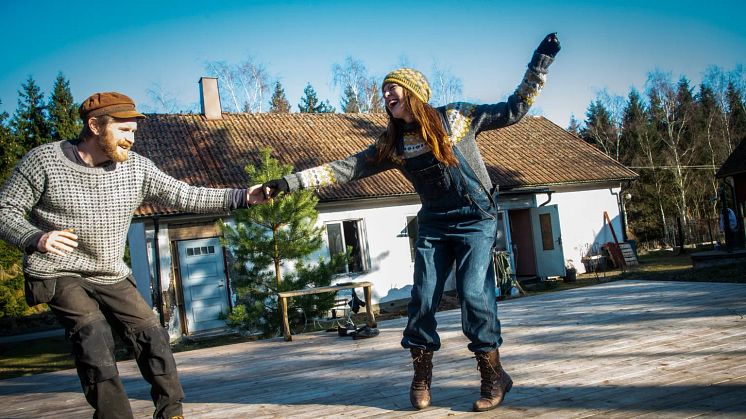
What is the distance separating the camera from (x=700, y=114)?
31281mm

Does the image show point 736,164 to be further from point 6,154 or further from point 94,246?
point 6,154

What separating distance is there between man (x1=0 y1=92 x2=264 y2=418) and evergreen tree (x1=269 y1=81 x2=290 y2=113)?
43.2 metres

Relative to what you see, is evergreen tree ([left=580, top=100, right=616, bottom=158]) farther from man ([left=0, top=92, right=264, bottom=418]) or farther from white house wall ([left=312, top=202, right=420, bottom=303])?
man ([left=0, top=92, right=264, bottom=418])

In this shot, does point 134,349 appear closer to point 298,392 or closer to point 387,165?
point 298,392

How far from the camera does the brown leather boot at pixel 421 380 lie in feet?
8.63

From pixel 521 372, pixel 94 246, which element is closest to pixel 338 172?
pixel 94 246

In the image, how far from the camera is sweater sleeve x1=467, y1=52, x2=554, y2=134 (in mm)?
2754

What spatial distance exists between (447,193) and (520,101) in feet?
1.93

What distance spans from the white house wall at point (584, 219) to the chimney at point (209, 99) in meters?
10.1

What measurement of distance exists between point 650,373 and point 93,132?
9.70 feet

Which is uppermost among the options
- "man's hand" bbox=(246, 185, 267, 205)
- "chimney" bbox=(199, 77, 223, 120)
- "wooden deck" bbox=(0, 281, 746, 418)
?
"chimney" bbox=(199, 77, 223, 120)

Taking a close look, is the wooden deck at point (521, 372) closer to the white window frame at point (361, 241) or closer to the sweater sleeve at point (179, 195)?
the sweater sleeve at point (179, 195)

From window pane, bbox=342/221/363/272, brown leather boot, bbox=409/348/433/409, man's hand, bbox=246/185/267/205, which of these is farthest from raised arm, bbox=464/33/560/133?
window pane, bbox=342/221/363/272

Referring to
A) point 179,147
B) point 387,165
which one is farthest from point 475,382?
point 179,147
